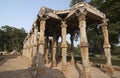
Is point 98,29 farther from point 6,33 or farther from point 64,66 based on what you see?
point 6,33

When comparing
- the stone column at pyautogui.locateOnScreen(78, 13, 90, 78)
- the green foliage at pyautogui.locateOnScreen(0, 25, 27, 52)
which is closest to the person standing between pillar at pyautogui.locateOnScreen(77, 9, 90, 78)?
the stone column at pyautogui.locateOnScreen(78, 13, 90, 78)

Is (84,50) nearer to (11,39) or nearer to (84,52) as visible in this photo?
(84,52)

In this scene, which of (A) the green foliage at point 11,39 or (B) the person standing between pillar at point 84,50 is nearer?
(B) the person standing between pillar at point 84,50

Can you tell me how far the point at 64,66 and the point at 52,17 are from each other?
17.9ft

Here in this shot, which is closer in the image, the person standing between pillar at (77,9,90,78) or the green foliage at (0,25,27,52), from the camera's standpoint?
the person standing between pillar at (77,9,90,78)

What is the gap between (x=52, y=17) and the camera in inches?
550

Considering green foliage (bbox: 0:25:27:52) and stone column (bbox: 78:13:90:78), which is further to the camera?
green foliage (bbox: 0:25:27:52)

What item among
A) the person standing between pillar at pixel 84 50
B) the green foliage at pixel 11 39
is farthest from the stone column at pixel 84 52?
the green foliage at pixel 11 39

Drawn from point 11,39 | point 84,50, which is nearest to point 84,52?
point 84,50

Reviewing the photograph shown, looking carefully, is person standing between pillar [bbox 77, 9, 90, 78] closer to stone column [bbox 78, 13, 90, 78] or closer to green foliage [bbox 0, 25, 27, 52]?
stone column [bbox 78, 13, 90, 78]

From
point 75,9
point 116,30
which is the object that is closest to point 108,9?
point 116,30

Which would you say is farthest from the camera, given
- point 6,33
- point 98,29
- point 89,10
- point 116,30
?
point 6,33

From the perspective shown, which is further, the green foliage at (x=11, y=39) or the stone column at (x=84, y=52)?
the green foliage at (x=11, y=39)

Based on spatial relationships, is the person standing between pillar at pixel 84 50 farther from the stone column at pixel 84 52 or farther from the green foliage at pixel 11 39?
the green foliage at pixel 11 39
